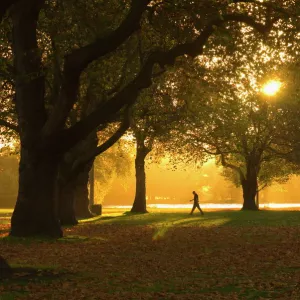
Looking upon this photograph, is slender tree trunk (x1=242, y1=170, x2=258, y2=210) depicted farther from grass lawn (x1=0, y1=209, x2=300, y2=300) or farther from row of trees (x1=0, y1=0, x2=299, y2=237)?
row of trees (x1=0, y1=0, x2=299, y2=237)

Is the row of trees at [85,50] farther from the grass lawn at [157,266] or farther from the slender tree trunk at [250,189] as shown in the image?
the slender tree trunk at [250,189]

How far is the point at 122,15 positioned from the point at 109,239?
363 inches

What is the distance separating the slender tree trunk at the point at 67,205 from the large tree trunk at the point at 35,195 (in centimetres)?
871

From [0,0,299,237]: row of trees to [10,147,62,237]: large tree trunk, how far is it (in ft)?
0.13

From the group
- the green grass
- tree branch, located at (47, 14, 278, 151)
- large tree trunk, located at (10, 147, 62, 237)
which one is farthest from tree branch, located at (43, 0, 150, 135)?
the green grass

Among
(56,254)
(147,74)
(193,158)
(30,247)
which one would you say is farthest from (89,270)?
(193,158)

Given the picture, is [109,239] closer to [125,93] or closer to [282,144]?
[125,93]

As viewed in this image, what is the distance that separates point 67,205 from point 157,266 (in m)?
17.6

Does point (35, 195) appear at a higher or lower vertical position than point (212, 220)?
higher

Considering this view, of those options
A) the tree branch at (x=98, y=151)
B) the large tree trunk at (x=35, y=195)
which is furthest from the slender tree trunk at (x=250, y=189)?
the large tree trunk at (x=35, y=195)

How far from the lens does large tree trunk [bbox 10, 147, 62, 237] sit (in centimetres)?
2088

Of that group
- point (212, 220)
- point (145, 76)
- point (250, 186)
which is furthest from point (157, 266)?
point (250, 186)

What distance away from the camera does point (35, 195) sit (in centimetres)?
2105

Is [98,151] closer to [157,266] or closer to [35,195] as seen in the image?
[35,195]
